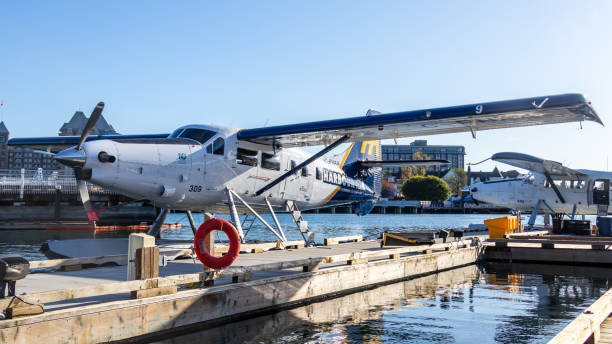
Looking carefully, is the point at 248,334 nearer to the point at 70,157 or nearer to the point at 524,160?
the point at 70,157

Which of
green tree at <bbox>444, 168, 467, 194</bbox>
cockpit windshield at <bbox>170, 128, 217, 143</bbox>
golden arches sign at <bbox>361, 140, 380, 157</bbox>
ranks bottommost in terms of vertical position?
cockpit windshield at <bbox>170, 128, 217, 143</bbox>

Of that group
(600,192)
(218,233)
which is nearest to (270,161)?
(218,233)

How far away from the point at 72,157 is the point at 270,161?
20.2ft

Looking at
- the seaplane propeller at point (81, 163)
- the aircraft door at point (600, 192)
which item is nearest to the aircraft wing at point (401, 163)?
the seaplane propeller at point (81, 163)

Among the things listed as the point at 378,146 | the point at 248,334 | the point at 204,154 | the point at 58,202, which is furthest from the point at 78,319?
the point at 58,202

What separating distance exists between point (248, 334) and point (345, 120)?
802cm

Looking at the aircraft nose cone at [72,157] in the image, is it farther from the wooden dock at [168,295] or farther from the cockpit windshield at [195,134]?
the cockpit windshield at [195,134]

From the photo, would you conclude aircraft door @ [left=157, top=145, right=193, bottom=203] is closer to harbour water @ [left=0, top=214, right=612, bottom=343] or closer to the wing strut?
the wing strut

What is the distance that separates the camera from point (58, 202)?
133 feet

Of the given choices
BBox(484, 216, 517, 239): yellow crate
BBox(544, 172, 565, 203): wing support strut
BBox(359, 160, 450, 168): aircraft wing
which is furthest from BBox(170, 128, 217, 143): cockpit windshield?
BBox(544, 172, 565, 203): wing support strut

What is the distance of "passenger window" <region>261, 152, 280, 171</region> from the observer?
48.8ft

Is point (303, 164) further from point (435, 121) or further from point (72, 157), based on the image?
point (72, 157)

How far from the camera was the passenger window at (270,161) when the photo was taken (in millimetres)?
14883

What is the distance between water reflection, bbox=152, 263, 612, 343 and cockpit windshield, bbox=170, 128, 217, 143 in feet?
17.9
